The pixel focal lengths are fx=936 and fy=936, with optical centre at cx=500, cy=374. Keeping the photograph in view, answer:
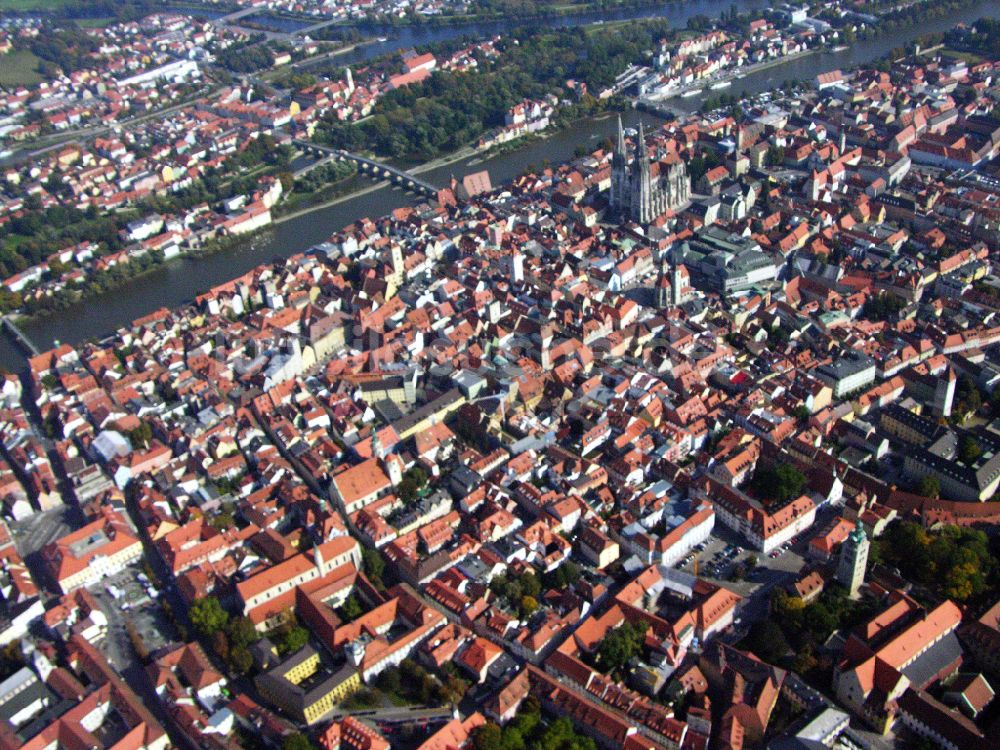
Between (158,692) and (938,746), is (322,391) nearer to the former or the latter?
(158,692)

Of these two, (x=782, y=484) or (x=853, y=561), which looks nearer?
(x=853, y=561)

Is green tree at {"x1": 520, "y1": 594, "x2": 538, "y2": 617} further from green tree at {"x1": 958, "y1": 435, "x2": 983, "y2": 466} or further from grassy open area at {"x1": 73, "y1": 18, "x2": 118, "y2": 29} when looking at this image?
grassy open area at {"x1": 73, "y1": 18, "x2": 118, "y2": 29}

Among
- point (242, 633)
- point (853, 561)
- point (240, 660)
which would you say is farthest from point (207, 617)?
point (853, 561)

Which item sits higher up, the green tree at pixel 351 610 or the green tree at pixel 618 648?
the green tree at pixel 351 610

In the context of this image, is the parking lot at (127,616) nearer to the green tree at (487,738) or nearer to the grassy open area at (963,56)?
the green tree at (487,738)

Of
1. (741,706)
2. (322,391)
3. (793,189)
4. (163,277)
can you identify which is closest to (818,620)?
(741,706)

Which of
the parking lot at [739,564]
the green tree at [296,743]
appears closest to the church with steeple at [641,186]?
the parking lot at [739,564]

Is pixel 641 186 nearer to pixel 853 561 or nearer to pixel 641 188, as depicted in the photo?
pixel 641 188
